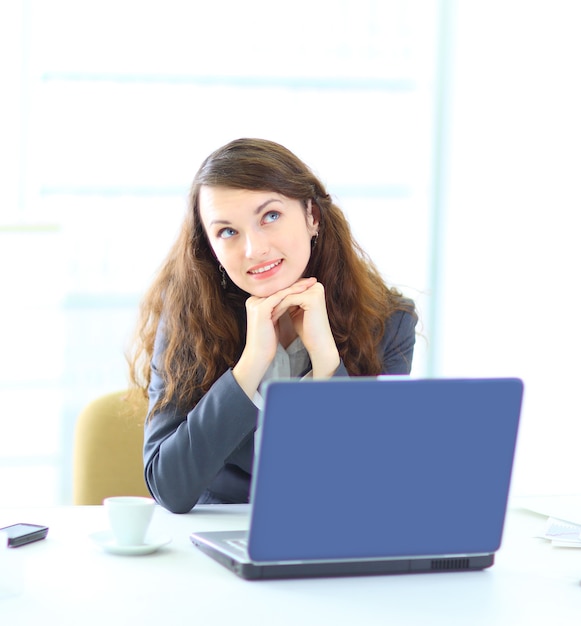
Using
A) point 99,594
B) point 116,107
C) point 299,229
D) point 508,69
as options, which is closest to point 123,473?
point 299,229

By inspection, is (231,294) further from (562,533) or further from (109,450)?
(562,533)

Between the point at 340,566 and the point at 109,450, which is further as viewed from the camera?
the point at 109,450

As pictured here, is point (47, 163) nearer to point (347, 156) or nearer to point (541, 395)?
point (347, 156)

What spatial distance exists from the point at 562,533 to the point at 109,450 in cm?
90

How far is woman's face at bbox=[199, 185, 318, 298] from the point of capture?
1718 mm

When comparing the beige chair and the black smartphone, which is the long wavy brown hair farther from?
the black smartphone

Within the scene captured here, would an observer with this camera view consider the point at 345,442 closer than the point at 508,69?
Yes

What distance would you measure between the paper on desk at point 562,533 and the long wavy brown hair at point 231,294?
21.3 inches

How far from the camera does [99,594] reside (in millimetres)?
1043

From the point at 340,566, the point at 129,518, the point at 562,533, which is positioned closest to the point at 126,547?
the point at 129,518

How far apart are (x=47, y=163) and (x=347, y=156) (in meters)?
1.03

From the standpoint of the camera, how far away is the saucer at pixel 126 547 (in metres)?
1.20

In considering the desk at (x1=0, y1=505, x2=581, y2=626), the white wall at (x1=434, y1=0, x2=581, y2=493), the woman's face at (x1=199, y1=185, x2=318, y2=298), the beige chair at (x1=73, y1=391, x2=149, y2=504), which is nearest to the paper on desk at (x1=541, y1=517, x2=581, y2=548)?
the desk at (x1=0, y1=505, x2=581, y2=626)

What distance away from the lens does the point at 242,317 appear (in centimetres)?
191
